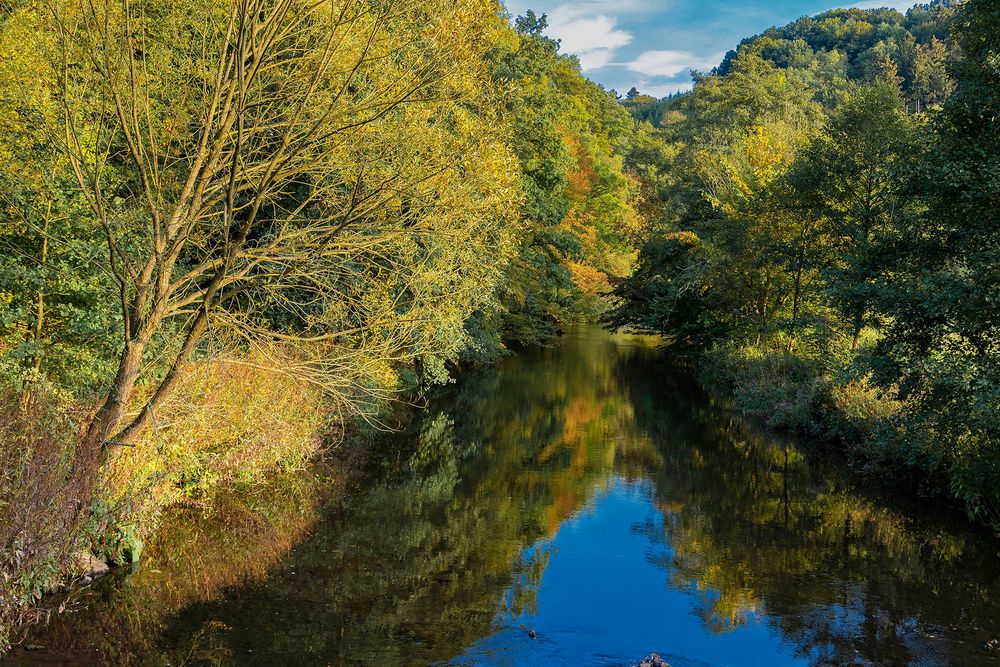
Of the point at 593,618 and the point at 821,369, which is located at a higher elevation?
the point at 821,369

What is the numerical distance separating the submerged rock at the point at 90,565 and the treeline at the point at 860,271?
14.3 m

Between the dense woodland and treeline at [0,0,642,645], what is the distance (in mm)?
68

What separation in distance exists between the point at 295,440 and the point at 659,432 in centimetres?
1332

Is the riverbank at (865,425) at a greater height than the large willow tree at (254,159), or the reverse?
the large willow tree at (254,159)

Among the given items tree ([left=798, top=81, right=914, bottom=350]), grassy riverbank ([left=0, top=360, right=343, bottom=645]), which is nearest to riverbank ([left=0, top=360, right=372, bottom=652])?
grassy riverbank ([left=0, top=360, right=343, bottom=645])

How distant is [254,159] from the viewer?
13.1m

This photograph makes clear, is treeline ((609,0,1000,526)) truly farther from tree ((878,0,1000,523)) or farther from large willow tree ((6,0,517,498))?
large willow tree ((6,0,517,498))

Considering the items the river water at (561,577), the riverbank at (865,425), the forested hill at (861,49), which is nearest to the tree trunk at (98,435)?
the river water at (561,577)

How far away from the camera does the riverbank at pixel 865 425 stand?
15109 millimetres

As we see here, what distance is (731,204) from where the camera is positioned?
115 feet

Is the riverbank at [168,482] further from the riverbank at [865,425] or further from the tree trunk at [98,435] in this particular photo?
the riverbank at [865,425]

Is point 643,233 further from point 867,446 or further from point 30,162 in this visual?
point 30,162

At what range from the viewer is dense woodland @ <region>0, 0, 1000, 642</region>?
30.8 ft

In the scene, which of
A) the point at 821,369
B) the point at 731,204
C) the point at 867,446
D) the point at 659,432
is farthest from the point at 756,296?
the point at 867,446
